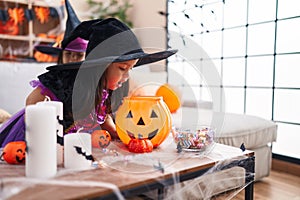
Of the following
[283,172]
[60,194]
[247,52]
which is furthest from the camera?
[247,52]

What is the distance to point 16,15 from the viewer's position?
294cm

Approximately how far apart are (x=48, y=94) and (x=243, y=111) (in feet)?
6.07

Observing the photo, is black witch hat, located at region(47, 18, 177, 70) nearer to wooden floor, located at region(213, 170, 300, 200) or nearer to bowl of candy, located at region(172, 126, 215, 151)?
bowl of candy, located at region(172, 126, 215, 151)

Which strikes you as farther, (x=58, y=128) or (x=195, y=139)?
(x=195, y=139)

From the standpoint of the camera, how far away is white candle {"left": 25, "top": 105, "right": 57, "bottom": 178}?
652 mm

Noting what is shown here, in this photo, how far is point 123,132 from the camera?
37.9 inches

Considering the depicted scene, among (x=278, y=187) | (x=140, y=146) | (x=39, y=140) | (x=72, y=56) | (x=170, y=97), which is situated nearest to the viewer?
(x=39, y=140)

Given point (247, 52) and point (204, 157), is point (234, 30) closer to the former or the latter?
point (247, 52)

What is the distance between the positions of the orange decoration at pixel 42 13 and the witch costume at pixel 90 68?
232 centimetres

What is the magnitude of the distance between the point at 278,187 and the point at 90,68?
1348 mm

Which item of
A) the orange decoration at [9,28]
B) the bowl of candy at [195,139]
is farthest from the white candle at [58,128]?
the orange decoration at [9,28]

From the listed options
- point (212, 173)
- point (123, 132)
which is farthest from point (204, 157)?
point (123, 132)

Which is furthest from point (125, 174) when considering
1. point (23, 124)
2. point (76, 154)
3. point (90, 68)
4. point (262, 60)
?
point (262, 60)

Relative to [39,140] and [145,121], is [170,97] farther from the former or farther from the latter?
[39,140]
